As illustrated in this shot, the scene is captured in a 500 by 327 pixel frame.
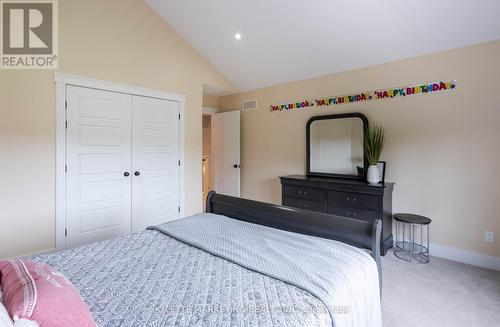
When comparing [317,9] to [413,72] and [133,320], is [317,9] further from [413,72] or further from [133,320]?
[133,320]

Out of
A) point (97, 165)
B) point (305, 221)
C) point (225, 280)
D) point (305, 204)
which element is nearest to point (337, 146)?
point (305, 204)

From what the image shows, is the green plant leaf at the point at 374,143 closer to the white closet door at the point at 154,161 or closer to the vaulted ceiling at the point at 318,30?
the vaulted ceiling at the point at 318,30

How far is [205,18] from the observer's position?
349 centimetres

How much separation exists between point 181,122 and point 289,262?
3145 mm

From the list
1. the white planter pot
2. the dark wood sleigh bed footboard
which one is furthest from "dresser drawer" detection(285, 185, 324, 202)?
the dark wood sleigh bed footboard

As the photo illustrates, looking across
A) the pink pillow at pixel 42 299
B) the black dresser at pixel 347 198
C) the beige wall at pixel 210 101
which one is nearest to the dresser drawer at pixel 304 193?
the black dresser at pixel 347 198

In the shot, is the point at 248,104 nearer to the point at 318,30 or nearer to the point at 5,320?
the point at 318,30

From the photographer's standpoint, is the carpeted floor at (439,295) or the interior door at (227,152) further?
the interior door at (227,152)

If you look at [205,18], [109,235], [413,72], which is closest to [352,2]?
[413,72]

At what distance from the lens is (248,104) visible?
481 centimetres

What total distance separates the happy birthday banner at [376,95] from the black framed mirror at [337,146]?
22cm

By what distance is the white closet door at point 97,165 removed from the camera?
2977 millimetres

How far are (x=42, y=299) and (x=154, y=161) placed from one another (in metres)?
2.99

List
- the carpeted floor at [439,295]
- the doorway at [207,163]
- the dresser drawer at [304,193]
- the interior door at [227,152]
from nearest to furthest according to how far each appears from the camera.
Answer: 1. the carpeted floor at [439,295]
2. the dresser drawer at [304,193]
3. the interior door at [227,152]
4. the doorway at [207,163]
